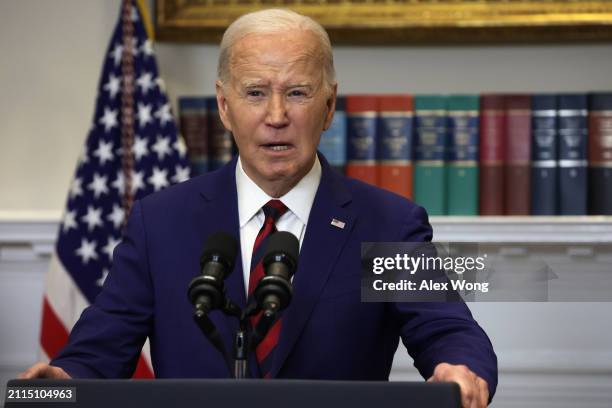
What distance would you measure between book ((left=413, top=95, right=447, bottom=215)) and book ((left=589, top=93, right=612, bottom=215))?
0.51m

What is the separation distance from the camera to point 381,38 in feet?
13.0

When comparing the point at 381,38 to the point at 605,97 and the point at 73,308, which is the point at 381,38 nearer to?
the point at 605,97

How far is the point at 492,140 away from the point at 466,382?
2.06m

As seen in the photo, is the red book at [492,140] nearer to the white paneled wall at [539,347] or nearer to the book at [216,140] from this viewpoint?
the white paneled wall at [539,347]

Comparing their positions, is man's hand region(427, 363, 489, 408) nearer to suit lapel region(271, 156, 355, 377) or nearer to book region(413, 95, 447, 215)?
suit lapel region(271, 156, 355, 377)

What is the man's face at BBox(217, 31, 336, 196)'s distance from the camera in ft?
7.13

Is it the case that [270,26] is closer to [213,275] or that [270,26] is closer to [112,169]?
[213,275]

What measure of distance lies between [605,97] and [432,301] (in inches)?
70.7

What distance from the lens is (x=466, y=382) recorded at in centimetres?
179

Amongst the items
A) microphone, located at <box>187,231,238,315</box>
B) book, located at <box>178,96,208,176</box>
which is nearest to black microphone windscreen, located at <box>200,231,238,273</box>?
microphone, located at <box>187,231,238,315</box>

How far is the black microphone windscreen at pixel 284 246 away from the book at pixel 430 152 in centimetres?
211

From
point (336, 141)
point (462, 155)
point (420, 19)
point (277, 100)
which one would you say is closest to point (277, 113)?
point (277, 100)

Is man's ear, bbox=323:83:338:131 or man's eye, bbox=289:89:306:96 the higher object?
man's eye, bbox=289:89:306:96

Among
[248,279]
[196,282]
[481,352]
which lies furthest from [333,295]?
[196,282]
